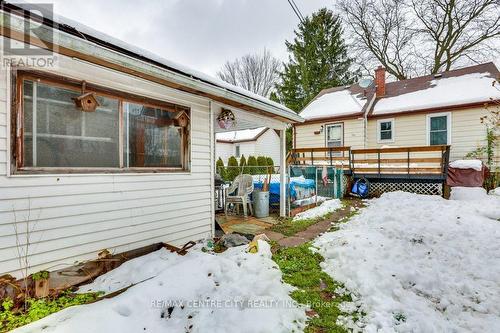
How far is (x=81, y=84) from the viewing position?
9.84 ft

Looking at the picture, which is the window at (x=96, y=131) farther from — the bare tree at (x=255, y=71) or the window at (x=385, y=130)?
the bare tree at (x=255, y=71)

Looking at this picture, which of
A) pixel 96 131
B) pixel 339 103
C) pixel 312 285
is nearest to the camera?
pixel 312 285

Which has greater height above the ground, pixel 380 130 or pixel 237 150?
pixel 380 130

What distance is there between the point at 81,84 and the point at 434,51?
2105 cm

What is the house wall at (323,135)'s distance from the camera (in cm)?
1202

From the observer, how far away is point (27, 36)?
90.4 inches

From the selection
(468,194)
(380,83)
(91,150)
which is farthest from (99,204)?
(380,83)

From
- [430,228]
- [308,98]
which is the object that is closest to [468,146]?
[430,228]

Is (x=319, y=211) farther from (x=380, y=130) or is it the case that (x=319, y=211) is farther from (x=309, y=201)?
(x=380, y=130)

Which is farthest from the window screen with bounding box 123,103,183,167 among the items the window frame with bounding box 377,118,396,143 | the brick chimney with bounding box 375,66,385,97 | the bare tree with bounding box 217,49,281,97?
the bare tree with bounding box 217,49,281,97

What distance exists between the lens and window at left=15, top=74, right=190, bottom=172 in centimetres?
268

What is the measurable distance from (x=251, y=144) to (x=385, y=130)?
11.8 meters

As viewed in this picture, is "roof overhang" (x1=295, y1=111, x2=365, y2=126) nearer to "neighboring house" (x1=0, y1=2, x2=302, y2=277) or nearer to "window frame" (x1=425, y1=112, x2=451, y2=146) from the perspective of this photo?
"window frame" (x1=425, y1=112, x2=451, y2=146)

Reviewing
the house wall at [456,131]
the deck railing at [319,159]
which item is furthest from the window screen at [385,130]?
the deck railing at [319,159]
